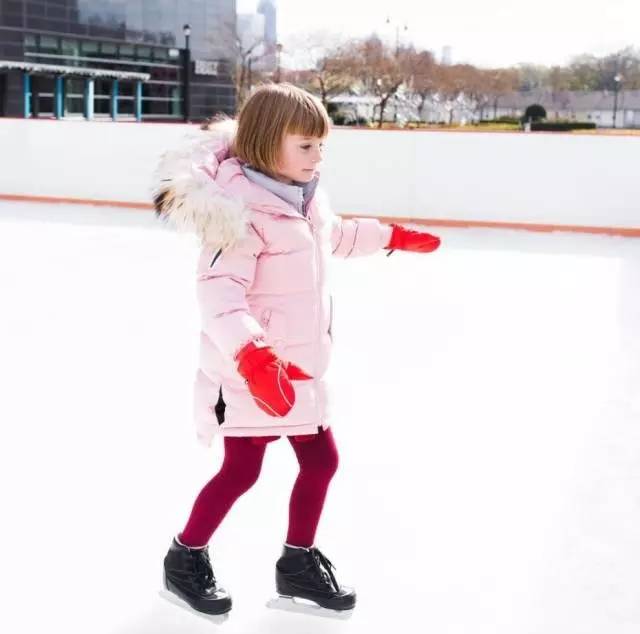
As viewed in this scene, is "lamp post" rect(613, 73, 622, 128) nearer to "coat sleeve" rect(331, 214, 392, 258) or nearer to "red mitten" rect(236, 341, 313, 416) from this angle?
"coat sleeve" rect(331, 214, 392, 258)

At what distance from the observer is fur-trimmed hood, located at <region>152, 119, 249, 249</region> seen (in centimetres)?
138

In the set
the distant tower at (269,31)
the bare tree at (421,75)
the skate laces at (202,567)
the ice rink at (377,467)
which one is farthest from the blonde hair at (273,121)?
the distant tower at (269,31)

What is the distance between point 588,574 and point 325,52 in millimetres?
31369

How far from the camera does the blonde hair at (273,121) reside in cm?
142

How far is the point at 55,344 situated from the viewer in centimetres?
360

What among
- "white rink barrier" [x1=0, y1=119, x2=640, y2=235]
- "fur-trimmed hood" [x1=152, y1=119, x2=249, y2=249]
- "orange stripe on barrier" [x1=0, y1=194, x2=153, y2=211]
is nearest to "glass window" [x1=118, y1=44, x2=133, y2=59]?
"orange stripe on barrier" [x1=0, y1=194, x2=153, y2=211]

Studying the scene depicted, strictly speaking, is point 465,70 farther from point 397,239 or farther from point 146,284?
point 397,239

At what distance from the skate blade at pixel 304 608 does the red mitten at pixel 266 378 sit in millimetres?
459

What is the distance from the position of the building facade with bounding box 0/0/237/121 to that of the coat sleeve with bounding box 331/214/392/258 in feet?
83.5

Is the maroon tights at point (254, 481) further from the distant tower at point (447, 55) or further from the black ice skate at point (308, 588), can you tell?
the distant tower at point (447, 55)

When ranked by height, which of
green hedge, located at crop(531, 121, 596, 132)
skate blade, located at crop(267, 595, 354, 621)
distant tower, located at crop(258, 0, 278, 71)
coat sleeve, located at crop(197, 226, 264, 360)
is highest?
distant tower, located at crop(258, 0, 278, 71)

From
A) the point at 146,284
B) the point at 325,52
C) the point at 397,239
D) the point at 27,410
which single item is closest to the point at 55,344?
the point at 27,410

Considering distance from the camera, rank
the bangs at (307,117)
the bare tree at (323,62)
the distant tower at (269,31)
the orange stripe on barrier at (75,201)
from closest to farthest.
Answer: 1. the bangs at (307,117)
2. the orange stripe on barrier at (75,201)
3. the bare tree at (323,62)
4. the distant tower at (269,31)

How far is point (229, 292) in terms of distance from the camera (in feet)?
4.60
